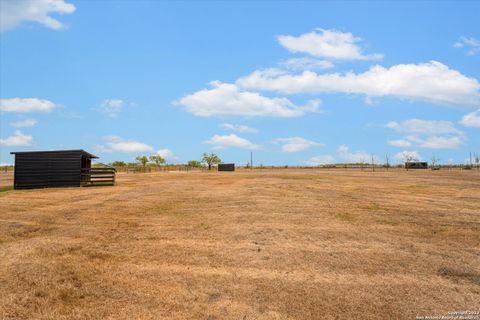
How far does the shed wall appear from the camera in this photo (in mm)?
32656

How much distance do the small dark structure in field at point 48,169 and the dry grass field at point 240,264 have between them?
697 inches

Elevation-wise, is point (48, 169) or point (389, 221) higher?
point (48, 169)

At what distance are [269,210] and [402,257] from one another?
7788mm

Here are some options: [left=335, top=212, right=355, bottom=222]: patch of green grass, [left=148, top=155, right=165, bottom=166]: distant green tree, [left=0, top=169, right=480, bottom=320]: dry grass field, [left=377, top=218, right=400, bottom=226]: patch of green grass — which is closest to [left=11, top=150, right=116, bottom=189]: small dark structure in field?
[left=0, top=169, right=480, bottom=320]: dry grass field

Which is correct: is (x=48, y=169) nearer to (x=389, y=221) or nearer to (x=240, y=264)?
(x=240, y=264)

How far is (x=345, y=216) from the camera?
1569cm

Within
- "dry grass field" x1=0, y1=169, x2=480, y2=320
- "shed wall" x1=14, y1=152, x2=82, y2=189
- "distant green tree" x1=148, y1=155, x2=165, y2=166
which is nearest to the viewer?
"dry grass field" x1=0, y1=169, x2=480, y2=320

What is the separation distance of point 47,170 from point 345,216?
29433 millimetres

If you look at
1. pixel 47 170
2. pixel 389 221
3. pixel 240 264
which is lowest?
pixel 240 264

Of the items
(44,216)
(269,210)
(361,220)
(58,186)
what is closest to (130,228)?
(44,216)

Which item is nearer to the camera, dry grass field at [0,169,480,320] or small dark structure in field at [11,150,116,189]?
dry grass field at [0,169,480,320]

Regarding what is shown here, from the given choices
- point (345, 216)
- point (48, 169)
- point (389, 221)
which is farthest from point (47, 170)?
point (389, 221)

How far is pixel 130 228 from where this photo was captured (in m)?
13.8

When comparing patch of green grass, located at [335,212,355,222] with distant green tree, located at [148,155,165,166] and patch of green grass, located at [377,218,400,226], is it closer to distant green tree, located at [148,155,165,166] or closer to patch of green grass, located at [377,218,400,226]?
patch of green grass, located at [377,218,400,226]
